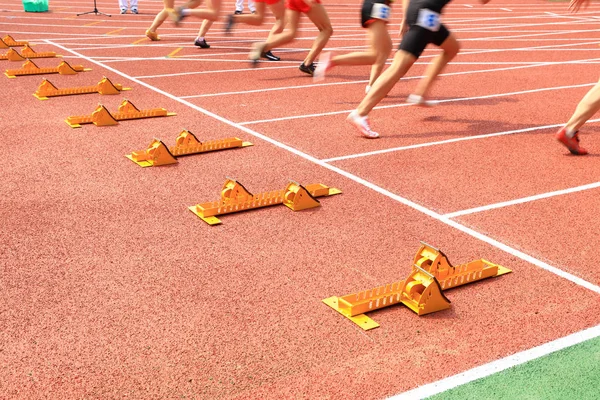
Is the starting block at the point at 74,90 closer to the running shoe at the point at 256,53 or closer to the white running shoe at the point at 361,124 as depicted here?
the running shoe at the point at 256,53

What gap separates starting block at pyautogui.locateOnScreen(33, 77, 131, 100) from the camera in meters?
9.15

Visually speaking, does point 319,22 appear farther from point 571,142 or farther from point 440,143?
point 571,142

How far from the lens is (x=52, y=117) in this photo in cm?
819

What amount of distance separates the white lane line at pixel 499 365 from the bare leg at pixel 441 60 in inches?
172

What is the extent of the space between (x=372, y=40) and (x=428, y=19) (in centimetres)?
115

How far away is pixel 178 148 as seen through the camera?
6773 millimetres

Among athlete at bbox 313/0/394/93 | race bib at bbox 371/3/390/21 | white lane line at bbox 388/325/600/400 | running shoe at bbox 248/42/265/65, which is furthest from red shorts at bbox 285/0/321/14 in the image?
white lane line at bbox 388/325/600/400

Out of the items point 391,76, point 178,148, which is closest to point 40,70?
point 178,148

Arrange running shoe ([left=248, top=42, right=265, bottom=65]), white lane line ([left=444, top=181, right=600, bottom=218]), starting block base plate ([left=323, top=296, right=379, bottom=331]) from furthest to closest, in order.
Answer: running shoe ([left=248, top=42, right=265, bottom=65]) < white lane line ([left=444, top=181, right=600, bottom=218]) < starting block base plate ([left=323, top=296, right=379, bottom=331])

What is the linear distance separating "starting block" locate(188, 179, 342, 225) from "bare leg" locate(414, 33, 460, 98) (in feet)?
9.39

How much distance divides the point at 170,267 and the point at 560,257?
2.44 m

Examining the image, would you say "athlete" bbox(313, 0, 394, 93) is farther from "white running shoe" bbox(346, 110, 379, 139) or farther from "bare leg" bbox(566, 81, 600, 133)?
"bare leg" bbox(566, 81, 600, 133)

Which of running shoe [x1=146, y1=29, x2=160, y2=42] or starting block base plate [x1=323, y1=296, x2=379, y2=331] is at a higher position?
starting block base plate [x1=323, y1=296, x2=379, y2=331]

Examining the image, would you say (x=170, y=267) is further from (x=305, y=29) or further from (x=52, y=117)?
(x=305, y=29)
